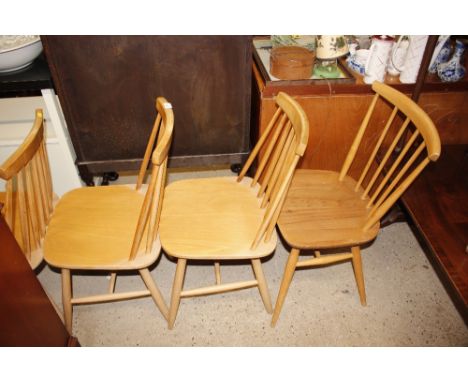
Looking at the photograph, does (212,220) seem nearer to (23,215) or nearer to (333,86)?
(23,215)

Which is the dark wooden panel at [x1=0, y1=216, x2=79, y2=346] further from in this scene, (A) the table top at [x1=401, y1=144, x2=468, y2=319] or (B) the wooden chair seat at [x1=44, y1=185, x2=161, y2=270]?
(A) the table top at [x1=401, y1=144, x2=468, y2=319]

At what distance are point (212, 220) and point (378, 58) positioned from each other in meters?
0.97

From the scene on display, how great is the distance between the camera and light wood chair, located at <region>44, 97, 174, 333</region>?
3.26 ft

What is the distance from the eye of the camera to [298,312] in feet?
4.60

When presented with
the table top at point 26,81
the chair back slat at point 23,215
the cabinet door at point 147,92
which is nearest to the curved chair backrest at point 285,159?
the cabinet door at point 147,92

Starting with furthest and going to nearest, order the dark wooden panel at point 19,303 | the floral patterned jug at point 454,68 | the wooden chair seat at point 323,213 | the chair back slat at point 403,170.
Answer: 1. the floral patterned jug at point 454,68
2. the wooden chair seat at point 323,213
3. the chair back slat at point 403,170
4. the dark wooden panel at point 19,303

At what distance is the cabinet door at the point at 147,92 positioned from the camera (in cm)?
117

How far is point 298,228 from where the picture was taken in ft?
3.85

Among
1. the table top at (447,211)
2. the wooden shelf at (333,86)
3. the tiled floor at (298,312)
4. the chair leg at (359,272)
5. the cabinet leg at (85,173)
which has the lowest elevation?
the tiled floor at (298,312)

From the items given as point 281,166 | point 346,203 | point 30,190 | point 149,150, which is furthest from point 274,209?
point 30,190

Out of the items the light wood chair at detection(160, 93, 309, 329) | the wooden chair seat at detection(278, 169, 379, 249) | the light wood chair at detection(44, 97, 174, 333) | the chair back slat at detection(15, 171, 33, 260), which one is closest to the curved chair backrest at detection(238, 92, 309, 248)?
the light wood chair at detection(160, 93, 309, 329)

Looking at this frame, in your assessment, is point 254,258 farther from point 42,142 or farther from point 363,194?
point 42,142

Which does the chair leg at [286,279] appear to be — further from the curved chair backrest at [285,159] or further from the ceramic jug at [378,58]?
the ceramic jug at [378,58]
